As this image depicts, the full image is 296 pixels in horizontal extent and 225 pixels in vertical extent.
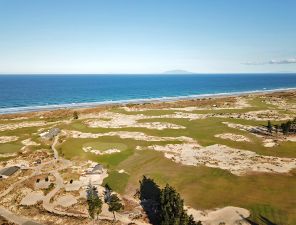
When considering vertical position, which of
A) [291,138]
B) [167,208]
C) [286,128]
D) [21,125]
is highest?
[286,128]

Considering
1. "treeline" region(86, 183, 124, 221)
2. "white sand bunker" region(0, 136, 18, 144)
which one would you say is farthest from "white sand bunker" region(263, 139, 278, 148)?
"white sand bunker" region(0, 136, 18, 144)

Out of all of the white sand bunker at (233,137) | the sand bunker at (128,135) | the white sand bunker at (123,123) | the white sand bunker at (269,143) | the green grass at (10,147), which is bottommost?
the green grass at (10,147)

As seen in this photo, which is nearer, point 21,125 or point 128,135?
point 128,135

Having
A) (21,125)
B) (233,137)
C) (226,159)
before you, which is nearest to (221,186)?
(226,159)

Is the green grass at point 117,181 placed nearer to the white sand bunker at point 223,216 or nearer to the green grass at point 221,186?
the green grass at point 221,186

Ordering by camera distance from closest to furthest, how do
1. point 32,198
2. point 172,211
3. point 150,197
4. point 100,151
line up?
point 172,211
point 150,197
point 32,198
point 100,151

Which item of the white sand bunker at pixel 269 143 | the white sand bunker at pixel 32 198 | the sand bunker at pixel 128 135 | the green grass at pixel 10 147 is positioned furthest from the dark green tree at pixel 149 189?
the green grass at pixel 10 147

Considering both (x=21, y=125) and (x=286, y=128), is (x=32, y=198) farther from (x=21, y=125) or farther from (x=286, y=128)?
(x=286, y=128)
